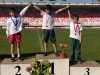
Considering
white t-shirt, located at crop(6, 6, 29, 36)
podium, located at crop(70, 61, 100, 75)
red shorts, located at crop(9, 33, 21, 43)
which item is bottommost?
podium, located at crop(70, 61, 100, 75)

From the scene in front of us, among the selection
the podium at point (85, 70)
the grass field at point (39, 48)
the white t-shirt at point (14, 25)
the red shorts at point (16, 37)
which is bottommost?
the grass field at point (39, 48)

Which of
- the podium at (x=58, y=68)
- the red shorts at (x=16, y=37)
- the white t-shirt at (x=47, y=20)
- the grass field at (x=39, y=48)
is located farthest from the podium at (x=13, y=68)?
the grass field at (x=39, y=48)

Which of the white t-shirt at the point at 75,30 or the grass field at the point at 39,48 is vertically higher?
the white t-shirt at the point at 75,30

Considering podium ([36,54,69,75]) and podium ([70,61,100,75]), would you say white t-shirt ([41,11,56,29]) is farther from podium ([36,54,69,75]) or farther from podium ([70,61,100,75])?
podium ([70,61,100,75])

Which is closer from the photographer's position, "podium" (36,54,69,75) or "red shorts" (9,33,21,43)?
"podium" (36,54,69,75)

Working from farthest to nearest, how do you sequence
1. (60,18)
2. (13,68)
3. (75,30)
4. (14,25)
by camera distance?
(60,18)
(75,30)
(14,25)
(13,68)

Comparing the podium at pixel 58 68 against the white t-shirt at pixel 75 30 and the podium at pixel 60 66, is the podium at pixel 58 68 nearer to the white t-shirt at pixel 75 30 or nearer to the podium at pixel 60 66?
the podium at pixel 60 66

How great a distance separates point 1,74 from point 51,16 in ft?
7.87

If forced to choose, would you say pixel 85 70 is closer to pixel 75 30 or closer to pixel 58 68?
pixel 58 68

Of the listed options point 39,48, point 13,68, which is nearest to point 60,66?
point 13,68

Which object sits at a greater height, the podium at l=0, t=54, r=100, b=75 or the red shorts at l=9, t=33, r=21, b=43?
the red shorts at l=9, t=33, r=21, b=43

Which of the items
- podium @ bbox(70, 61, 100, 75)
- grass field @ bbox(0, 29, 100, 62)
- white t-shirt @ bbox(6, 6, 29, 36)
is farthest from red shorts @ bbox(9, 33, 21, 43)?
grass field @ bbox(0, 29, 100, 62)

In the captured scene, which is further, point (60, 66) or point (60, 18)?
point (60, 18)

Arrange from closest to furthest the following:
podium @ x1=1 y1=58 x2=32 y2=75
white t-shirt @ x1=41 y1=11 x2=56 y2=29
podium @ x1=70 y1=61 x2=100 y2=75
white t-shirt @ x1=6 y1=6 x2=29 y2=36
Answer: podium @ x1=1 y1=58 x2=32 y2=75 < podium @ x1=70 y1=61 x2=100 y2=75 < white t-shirt @ x1=6 y1=6 x2=29 y2=36 < white t-shirt @ x1=41 y1=11 x2=56 y2=29
